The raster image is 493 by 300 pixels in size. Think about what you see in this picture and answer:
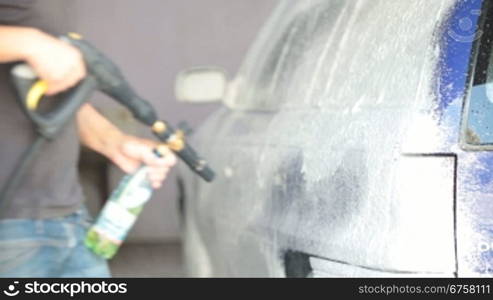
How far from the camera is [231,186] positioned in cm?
394

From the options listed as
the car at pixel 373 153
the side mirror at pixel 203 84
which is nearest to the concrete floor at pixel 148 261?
the side mirror at pixel 203 84

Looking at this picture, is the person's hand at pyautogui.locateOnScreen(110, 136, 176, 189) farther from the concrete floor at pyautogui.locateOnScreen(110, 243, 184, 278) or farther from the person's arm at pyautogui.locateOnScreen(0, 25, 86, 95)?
the concrete floor at pyautogui.locateOnScreen(110, 243, 184, 278)

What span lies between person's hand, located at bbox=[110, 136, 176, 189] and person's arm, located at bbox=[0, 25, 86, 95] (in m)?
0.55

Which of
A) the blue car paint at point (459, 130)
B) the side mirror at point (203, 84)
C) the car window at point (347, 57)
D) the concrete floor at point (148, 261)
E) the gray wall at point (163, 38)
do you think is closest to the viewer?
the blue car paint at point (459, 130)

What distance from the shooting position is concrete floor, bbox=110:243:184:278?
22.6 ft

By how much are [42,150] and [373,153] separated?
0.89 m

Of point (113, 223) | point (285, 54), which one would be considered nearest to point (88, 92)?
point (113, 223)

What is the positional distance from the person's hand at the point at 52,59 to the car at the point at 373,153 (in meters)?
0.79

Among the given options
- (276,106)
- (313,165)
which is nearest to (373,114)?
(313,165)

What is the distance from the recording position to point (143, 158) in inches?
124

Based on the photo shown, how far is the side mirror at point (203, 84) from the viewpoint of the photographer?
197 inches

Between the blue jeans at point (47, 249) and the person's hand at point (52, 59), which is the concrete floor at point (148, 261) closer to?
the blue jeans at point (47, 249)

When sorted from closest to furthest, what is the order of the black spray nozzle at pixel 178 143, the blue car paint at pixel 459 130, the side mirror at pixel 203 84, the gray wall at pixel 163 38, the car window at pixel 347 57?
1. the blue car paint at pixel 459 130
2. the car window at pixel 347 57
3. the black spray nozzle at pixel 178 143
4. the side mirror at pixel 203 84
5. the gray wall at pixel 163 38

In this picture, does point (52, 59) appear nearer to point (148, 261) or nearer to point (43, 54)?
point (43, 54)
